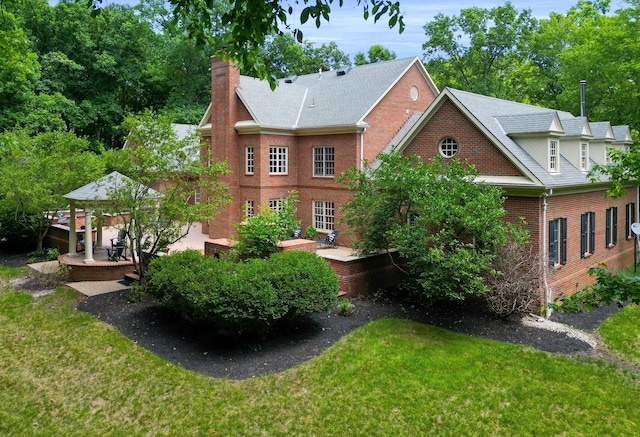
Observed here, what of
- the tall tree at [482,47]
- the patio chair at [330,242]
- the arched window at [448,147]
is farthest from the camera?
the tall tree at [482,47]

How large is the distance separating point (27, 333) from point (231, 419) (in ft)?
23.6

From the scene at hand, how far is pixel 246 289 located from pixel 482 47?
3212 cm

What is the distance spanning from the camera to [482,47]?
36.0 metres

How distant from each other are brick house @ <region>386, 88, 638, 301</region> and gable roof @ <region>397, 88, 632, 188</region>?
0.10ft

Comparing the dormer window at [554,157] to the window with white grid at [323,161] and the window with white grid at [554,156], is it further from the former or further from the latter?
the window with white grid at [323,161]

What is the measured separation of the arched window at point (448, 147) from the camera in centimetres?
1720

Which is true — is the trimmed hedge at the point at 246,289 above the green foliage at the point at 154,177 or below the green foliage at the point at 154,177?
below

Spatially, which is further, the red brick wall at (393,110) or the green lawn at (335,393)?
the red brick wall at (393,110)

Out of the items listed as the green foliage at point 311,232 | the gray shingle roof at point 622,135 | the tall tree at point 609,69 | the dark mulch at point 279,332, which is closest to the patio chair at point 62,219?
the dark mulch at point 279,332

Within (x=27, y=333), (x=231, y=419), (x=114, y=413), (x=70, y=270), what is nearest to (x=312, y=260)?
(x=231, y=419)

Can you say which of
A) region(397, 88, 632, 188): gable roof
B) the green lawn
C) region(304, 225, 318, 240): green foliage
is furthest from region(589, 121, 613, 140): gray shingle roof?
region(304, 225, 318, 240): green foliage

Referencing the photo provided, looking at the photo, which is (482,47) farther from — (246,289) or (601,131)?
(246,289)

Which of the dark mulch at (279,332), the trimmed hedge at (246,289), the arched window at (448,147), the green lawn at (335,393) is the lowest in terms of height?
the green lawn at (335,393)

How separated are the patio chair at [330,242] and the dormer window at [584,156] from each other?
10.5m
